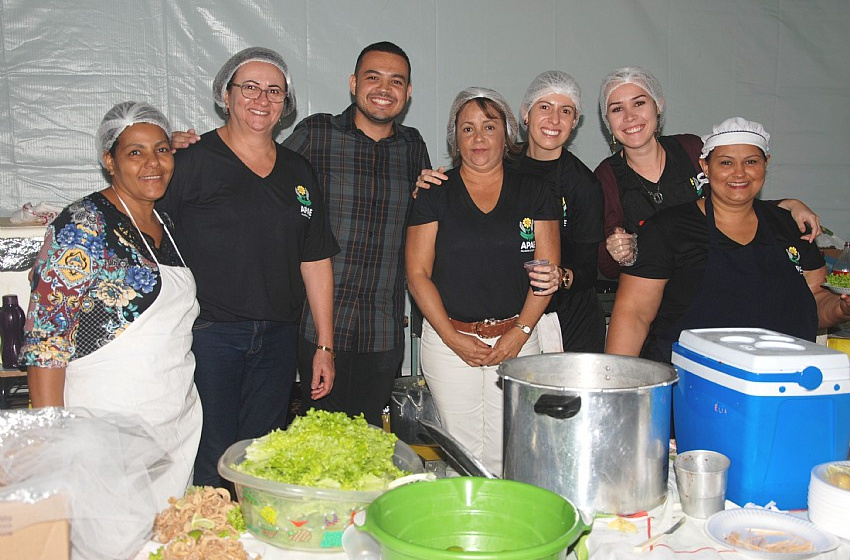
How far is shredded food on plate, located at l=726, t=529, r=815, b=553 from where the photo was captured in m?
1.54

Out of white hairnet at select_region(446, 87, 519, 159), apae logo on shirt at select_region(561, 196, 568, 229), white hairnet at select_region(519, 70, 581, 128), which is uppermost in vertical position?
white hairnet at select_region(519, 70, 581, 128)

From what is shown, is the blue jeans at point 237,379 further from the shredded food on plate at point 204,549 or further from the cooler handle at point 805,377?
the cooler handle at point 805,377

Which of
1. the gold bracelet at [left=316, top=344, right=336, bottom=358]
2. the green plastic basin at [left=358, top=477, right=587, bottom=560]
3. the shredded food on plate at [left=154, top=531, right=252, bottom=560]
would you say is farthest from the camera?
the gold bracelet at [left=316, top=344, right=336, bottom=358]

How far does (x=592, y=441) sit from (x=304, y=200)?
5.64 ft

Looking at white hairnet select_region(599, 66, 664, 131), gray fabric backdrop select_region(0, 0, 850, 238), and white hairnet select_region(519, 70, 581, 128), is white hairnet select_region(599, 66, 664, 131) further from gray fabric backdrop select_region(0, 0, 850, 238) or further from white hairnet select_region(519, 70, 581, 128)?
gray fabric backdrop select_region(0, 0, 850, 238)

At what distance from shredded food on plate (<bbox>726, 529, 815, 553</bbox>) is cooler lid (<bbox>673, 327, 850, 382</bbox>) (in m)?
0.34

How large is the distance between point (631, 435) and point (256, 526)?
2.69 ft

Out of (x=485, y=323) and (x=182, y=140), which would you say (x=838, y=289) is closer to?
(x=485, y=323)

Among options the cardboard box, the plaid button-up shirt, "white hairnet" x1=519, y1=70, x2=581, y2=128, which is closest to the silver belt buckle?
the plaid button-up shirt

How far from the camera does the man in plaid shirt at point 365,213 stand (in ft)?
10.3

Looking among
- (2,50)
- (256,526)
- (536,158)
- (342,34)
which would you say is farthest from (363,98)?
(2,50)

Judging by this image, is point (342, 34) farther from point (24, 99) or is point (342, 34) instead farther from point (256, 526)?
point (256, 526)

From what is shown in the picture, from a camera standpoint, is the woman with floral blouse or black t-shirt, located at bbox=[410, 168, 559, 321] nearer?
the woman with floral blouse

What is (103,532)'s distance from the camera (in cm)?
136
